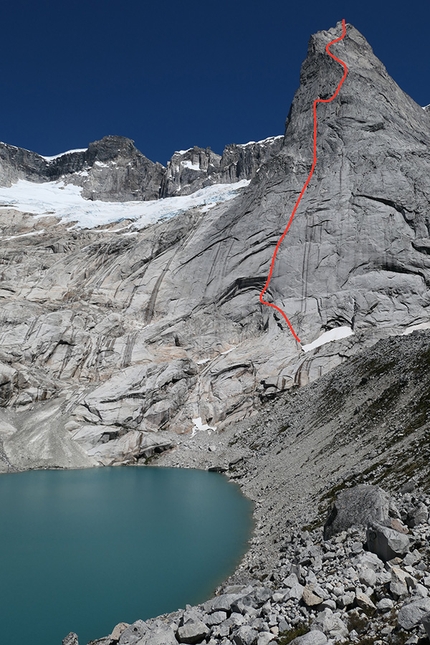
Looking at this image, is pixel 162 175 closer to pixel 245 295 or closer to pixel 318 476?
pixel 245 295

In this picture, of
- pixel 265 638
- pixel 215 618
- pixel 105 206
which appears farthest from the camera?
pixel 105 206

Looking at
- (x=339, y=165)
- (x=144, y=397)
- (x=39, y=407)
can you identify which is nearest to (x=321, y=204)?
(x=339, y=165)

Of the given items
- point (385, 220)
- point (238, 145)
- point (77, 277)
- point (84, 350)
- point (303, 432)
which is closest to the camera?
point (303, 432)

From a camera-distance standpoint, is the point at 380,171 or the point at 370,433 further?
the point at 380,171

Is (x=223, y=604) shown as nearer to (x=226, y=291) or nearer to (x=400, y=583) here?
(x=400, y=583)

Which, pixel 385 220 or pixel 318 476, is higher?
pixel 385 220

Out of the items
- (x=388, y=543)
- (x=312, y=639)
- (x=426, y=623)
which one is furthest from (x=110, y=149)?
(x=426, y=623)
